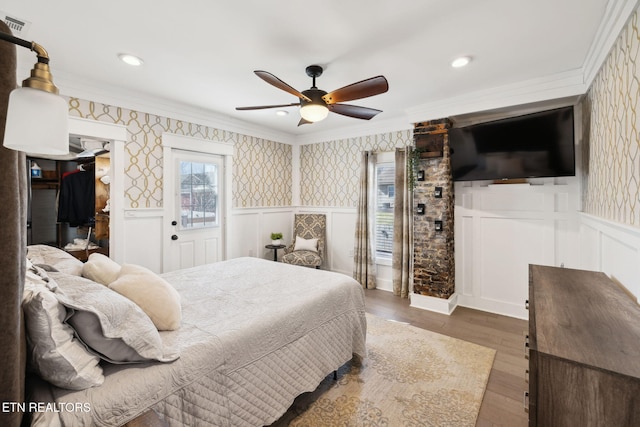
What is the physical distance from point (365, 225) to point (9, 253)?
4190mm

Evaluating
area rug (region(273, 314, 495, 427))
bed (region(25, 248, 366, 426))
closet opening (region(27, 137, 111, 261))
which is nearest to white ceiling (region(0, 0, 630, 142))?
closet opening (region(27, 137, 111, 261))

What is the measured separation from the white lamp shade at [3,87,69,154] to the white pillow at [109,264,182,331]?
3.53ft

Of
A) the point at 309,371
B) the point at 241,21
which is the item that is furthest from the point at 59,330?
the point at 241,21

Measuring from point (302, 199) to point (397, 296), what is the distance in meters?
2.53

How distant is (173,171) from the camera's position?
12.5 ft

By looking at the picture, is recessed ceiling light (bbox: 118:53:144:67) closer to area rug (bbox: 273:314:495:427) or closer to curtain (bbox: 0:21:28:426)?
curtain (bbox: 0:21:28:426)

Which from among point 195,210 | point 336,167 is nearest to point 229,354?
point 195,210

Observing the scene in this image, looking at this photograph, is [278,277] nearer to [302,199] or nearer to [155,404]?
[155,404]

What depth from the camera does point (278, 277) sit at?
102 inches

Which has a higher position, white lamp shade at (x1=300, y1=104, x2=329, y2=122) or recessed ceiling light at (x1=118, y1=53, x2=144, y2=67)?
recessed ceiling light at (x1=118, y1=53, x2=144, y2=67)

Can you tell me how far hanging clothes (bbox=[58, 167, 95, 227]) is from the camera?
407 centimetres

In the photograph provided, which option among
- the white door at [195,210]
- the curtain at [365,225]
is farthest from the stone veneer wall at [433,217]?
the white door at [195,210]

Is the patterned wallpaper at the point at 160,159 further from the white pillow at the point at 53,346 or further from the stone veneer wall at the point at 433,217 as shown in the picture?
the white pillow at the point at 53,346

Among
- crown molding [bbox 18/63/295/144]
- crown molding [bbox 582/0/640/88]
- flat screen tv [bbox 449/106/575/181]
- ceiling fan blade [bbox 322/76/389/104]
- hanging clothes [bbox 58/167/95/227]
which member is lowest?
hanging clothes [bbox 58/167/95/227]
